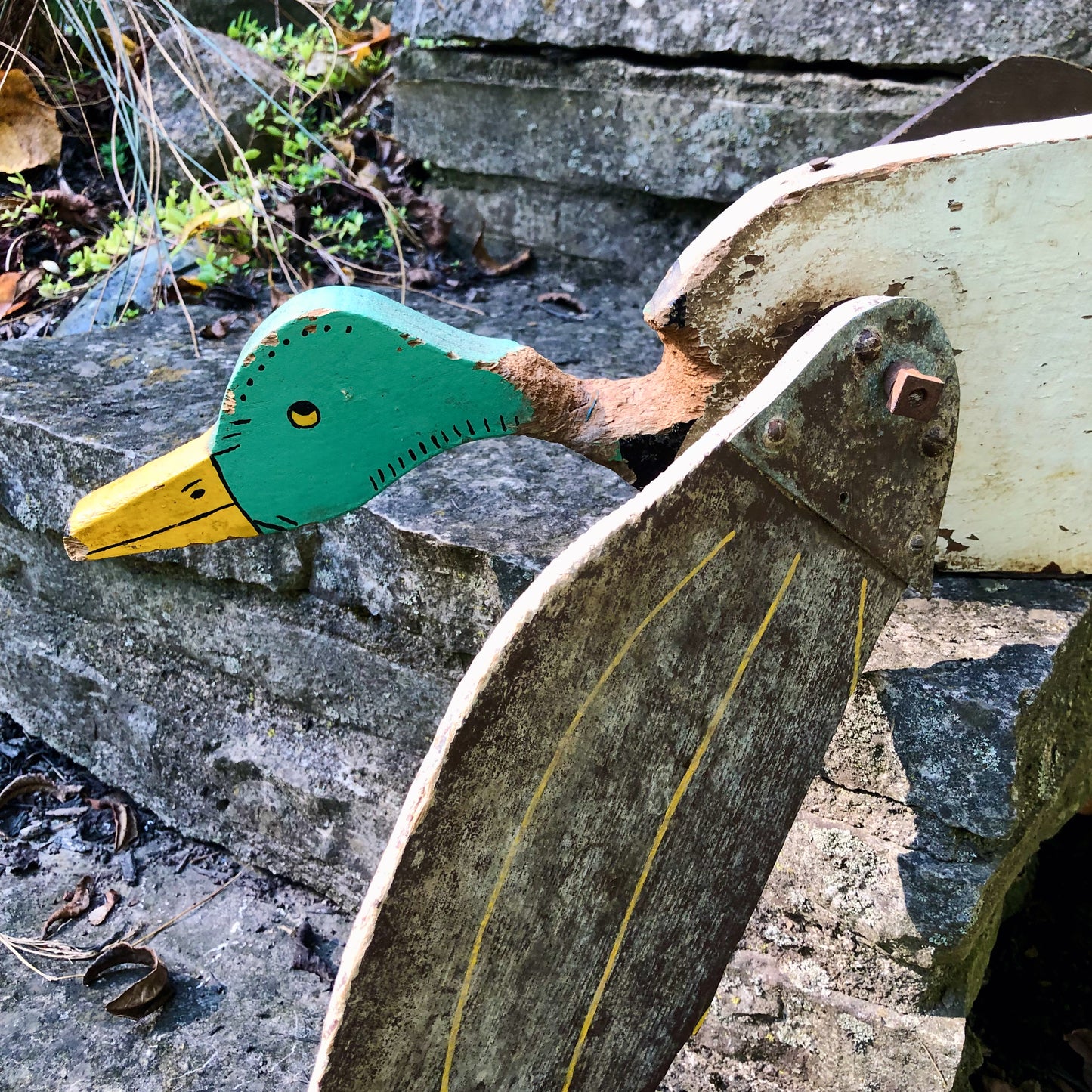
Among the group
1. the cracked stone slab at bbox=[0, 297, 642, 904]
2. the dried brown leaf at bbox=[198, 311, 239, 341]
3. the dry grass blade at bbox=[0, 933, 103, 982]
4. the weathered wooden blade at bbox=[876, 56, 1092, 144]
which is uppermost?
the weathered wooden blade at bbox=[876, 56, 1092, 144]

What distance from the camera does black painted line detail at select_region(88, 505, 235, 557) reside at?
86 cm

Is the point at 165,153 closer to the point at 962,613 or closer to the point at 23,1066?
the point at 23,1066

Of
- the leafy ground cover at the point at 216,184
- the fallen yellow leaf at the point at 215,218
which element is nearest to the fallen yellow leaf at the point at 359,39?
the leafy ground cover at the point at 216,184

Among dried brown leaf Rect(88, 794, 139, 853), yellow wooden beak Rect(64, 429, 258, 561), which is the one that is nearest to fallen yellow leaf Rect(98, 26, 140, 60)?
dried brown leaf Rect(88, 794, 139, 853)

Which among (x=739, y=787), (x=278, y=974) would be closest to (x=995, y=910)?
(x=739, y=787)

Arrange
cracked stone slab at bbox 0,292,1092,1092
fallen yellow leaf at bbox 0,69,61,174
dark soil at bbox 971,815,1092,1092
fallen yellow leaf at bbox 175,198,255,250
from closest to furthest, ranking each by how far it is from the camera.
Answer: cracked stone slab at bbox 0,292,1092,1092
dark soil at bbox 971,815,1092,1092
fallen yellow leaf at bbox 175,198,255,250
fallen yellow leaf at bbox 0,69,61,174

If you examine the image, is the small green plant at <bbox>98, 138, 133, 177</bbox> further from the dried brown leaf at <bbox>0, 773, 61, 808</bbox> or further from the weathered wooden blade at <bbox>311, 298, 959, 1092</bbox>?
the weathered wooden blade at <bbox>311, 298, 959, 1092</bbox>

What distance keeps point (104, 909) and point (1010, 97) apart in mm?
1537

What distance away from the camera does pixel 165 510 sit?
86 cm

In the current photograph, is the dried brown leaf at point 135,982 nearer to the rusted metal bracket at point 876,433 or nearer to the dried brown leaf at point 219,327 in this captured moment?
the dried brown leaf at point 219,327

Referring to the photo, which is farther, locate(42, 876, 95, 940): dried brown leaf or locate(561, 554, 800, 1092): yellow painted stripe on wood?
locate(42, 876, 95, 940): dried brown leaf

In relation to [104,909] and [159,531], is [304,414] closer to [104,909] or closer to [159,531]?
[159,531]

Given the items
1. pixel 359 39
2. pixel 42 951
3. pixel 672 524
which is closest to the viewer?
pixel 672 524

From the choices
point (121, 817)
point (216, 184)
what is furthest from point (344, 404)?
point (216, 184)
